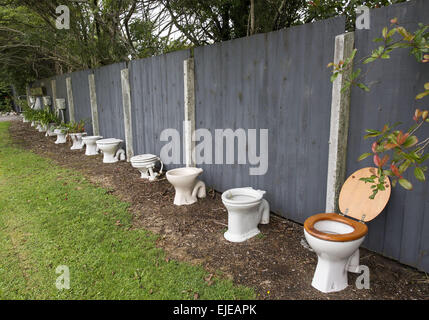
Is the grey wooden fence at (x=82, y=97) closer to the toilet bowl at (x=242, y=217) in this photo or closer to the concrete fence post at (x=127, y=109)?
the concrete fence post at (x=127, y=109)

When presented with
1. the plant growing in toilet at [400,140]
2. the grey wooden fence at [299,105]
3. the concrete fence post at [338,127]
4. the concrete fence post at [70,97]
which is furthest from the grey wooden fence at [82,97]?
Result: the plant growing in toilet at [400,140]

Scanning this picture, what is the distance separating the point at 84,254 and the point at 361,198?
2388mm

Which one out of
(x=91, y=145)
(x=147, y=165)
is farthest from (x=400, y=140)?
(x=91, y=145)

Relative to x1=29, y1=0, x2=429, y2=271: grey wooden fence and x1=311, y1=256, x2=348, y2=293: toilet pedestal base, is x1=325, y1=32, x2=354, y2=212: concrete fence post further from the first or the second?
x1=311, y1=256, x2=348, y2=293: toilet pedestal base

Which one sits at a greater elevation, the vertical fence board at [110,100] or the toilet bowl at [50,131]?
the vertical fence board at [110,100]

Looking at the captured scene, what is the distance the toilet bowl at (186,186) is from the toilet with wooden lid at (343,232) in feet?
5.95

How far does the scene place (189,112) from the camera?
4.25 meters

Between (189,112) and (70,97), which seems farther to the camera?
(70,97)

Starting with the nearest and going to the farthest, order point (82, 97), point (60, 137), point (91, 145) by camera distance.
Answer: point (91, 145)
point (82, 97)
point (60, 137)

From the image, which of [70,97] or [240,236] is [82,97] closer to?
[70,97]

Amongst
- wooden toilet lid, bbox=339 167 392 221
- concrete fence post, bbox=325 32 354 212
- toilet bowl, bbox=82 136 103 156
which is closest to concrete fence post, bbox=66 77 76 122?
toilet bowl, bbox=82 136 103 156

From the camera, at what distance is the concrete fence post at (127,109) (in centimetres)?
576

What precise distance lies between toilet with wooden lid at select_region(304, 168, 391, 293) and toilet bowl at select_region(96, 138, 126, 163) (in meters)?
4.73

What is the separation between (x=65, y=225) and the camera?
319cm
